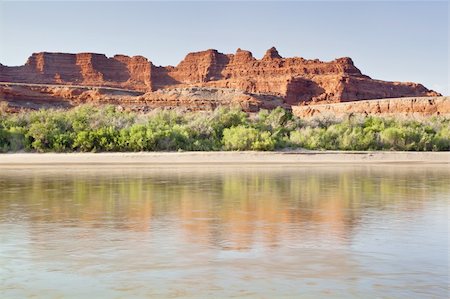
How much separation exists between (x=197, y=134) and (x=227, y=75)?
94933mm

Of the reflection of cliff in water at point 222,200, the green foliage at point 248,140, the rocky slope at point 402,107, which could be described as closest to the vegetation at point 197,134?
the green foliage at point 248,140

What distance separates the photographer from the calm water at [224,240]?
5035 millimetres

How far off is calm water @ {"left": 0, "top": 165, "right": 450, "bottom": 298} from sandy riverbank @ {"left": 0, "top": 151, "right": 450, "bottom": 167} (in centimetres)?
667

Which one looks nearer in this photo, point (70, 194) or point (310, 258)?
point (310, 258)

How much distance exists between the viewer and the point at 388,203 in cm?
991

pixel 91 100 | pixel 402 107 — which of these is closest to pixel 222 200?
pixel 402 107

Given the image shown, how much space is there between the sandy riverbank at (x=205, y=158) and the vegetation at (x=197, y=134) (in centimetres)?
128

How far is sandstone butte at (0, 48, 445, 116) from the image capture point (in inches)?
3072

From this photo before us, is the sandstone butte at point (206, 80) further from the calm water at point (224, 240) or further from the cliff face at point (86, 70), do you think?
the calm water at point (224, 240)

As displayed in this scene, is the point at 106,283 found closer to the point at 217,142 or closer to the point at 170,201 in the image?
the point at 170,201

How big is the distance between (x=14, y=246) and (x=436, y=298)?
4.12 metres

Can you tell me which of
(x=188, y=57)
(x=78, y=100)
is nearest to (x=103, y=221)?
(x=78, y=100)

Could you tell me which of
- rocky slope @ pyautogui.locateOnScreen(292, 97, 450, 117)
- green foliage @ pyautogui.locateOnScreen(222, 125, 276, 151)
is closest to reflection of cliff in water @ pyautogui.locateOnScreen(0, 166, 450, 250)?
green foliage @ pyautogui.locateOnScreen(222, 125, 276, 151)

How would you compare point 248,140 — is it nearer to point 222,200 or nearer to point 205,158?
point 205,158
